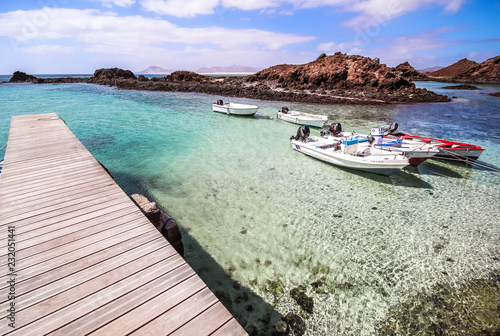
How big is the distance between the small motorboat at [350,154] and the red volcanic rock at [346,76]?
38608 mm

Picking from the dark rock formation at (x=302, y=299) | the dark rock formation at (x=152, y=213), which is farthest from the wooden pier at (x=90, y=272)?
the dark rock formation at (x=302, y=299)

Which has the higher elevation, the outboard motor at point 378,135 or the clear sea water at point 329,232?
the outboard motor at point 378,135

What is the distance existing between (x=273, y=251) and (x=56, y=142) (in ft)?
33.7

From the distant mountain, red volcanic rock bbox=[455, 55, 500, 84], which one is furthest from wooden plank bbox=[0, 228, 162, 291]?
the distant mountain

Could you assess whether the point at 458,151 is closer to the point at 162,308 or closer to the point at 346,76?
the point at 162,308

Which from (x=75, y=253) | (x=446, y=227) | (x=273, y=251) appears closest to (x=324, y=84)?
(x=446, y=227)

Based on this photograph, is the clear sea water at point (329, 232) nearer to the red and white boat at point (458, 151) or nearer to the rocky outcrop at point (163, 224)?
the red and white boat at point (458, 151)

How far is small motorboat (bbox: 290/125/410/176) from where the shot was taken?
11.2 metres

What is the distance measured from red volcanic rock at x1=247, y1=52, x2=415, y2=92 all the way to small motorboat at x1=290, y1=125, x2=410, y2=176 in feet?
127

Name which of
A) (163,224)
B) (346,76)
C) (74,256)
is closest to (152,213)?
(163,224)

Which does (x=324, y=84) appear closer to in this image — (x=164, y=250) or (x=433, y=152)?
(x=433, y=152)

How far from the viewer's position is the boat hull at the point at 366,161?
10992 millimetres

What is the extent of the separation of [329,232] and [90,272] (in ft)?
22.9

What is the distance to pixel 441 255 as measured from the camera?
693cm
